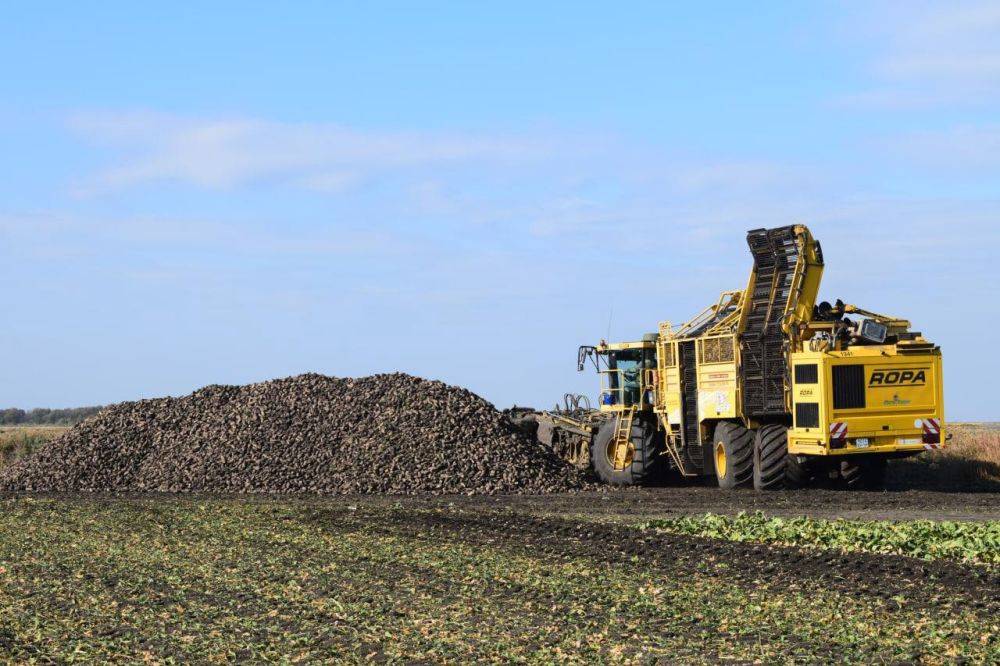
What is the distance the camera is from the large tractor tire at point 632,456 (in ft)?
96.5

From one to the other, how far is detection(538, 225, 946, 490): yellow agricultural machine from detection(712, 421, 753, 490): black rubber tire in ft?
0.06

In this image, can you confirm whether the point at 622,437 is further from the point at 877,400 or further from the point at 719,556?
the point at 719,556

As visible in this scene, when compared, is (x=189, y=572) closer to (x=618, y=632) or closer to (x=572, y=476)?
(x=618, y=632)

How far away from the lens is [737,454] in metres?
26.0

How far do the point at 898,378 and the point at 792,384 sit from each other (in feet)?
6.27

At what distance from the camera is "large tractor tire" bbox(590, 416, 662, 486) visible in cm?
2942

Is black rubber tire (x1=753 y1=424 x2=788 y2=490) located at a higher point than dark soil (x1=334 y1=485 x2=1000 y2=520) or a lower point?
higher

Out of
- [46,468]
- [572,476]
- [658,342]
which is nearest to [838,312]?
[658,342]

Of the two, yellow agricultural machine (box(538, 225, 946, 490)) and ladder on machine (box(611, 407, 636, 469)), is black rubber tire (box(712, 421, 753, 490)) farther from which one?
ladder on machine (box(611, 407, 636, 469))

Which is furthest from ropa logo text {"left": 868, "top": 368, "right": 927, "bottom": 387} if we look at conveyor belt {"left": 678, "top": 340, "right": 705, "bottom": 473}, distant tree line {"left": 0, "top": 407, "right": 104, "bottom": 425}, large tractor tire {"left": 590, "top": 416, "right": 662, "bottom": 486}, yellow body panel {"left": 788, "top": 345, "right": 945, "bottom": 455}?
distant tree line {"left": 0, "top": 407, "right": 104, "bottom": 425}

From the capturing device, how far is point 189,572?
14797 millimetres

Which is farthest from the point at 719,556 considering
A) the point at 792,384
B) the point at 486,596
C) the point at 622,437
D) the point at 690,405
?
the point at 622,437

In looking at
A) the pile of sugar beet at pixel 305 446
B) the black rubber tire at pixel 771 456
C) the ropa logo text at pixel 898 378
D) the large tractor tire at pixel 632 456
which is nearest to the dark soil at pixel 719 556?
the black rubber tire at pixel 771 456

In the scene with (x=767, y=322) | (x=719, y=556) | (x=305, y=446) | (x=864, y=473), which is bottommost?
(x=719, y=556)
